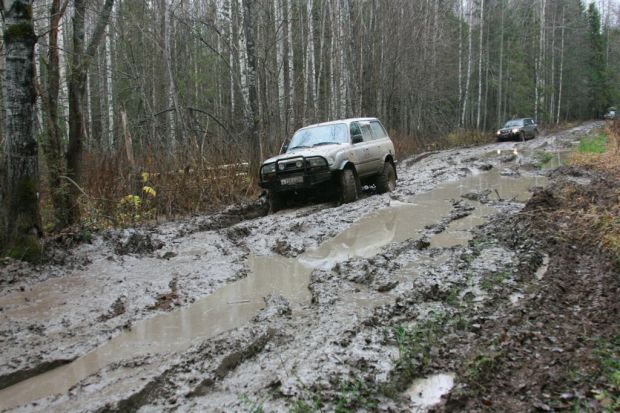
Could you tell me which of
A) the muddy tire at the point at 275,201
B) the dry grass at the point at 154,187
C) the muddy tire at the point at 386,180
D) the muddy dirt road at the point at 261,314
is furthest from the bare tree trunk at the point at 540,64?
the muddy dirt road at the point at 261,314

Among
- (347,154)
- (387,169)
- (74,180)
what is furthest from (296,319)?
(387,169)

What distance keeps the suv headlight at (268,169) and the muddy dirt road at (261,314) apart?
1839 millimetres

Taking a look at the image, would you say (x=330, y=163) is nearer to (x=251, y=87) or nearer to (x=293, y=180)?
(x=293, y=180)

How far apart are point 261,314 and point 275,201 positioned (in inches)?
232

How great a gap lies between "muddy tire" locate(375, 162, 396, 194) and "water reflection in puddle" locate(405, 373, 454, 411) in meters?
8.98

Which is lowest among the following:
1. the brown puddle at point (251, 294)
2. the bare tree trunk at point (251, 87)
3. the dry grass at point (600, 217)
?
the brown puddle at point (251, 294)

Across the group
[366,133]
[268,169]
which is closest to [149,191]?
[268,169]

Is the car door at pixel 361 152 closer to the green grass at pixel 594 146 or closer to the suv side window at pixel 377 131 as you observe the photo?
the suv side window at pixel 377 131

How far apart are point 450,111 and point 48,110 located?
35.7 metres

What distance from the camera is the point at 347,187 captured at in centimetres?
1044

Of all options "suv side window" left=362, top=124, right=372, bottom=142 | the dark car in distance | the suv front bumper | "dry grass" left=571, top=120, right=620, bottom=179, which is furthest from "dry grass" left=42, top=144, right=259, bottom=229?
the dark car in distance

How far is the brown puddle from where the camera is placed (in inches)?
149

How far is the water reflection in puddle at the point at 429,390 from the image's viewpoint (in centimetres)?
316

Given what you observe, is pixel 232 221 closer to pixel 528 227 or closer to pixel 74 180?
pixel 74 180
